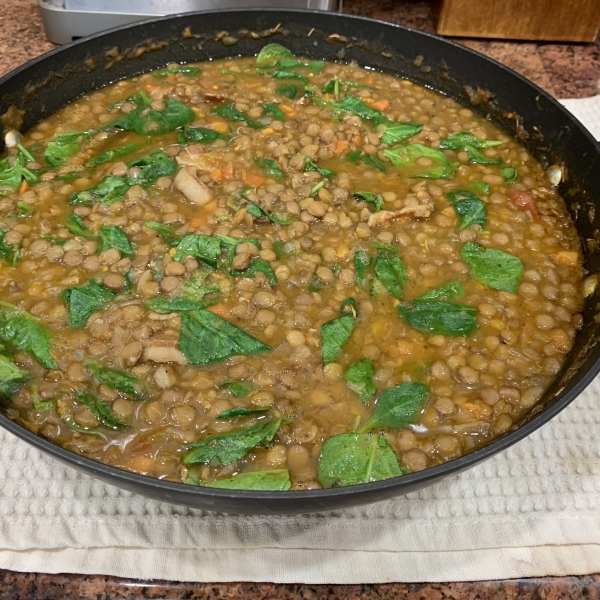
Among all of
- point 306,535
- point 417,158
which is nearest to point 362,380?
point 306,535

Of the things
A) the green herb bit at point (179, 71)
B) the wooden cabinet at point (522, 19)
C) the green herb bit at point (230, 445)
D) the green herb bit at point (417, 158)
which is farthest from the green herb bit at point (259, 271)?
the wooden cabinet at point (522, 19)

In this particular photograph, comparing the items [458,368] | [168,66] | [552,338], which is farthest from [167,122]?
[552,338]

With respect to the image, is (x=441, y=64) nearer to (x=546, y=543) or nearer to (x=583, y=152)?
(x=583, y=152)

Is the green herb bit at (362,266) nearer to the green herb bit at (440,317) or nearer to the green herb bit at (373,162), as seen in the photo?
the green herb bit at (440,317)

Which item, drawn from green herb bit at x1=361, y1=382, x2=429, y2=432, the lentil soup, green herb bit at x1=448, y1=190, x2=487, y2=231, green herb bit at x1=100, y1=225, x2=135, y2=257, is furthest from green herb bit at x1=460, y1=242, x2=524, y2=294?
green herb bit at x1=100, y1=225, x2=135, y2=257

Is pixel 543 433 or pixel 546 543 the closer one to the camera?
pixel 546 543
